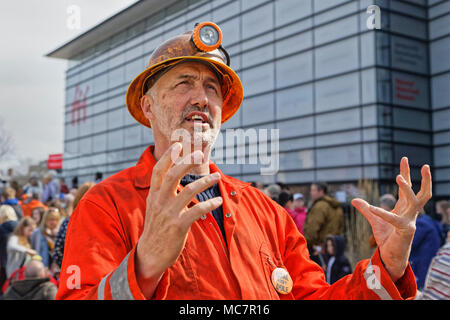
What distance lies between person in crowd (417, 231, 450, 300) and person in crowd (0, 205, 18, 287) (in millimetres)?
5436

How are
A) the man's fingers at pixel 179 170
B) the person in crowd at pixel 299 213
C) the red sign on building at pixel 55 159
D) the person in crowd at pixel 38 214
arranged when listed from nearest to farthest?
1. the man's fingers at pixel 179 170
2. the red sign on building at pixel 55 159
3. the person in crowd at pixel 299 213
4. the person in crowd at pixel 38 214

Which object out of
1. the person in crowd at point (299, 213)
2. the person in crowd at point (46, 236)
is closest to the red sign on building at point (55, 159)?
the person in crowd at point (46, 236)

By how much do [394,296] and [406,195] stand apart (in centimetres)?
31

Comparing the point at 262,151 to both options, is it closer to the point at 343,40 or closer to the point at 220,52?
the point at 220,52

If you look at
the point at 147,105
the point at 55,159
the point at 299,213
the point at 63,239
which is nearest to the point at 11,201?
the point at 63,239

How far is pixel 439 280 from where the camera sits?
2086mm

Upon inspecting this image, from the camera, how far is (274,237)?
5.55 feet

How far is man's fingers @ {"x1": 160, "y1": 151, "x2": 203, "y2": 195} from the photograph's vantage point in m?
1.01

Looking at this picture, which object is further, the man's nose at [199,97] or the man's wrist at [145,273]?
the man's nose at [199,97]

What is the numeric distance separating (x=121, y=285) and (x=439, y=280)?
63.7 inches

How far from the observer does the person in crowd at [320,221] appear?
206 inches

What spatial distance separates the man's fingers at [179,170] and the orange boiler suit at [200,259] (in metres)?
0.22

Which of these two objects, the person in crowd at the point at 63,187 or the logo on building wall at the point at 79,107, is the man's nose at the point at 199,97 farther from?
the person in crowd at the point at 63,187

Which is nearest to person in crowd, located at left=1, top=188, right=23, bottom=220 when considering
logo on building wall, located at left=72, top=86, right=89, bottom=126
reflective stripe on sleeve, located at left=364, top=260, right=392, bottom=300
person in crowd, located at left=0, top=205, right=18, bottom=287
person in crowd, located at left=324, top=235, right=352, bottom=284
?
person in crowd, located at left=0, top=205, right=18, bottom=287
